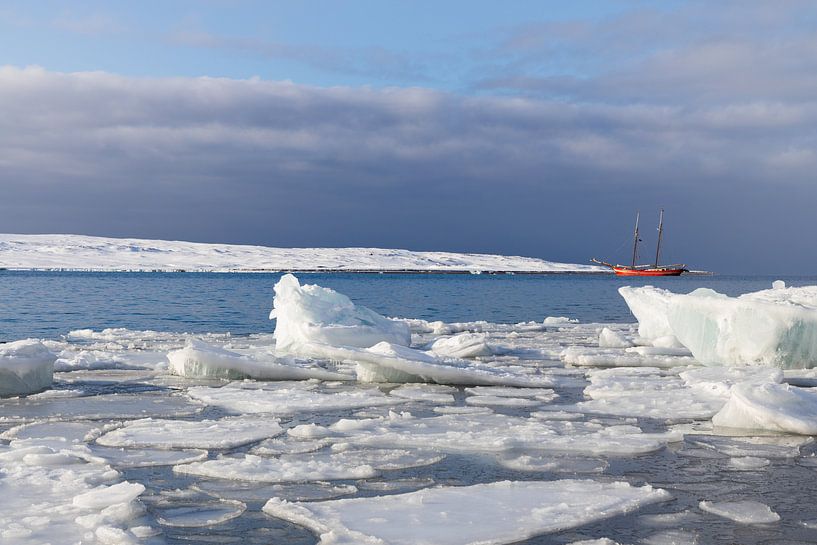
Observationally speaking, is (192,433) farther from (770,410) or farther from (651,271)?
(651,271)

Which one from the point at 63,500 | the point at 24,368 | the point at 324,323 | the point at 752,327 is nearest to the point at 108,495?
the point at 63,500

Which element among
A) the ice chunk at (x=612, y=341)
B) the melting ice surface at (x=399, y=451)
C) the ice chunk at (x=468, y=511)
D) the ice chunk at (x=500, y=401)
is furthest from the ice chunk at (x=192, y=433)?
the ice chunk at (x=612, y=341)

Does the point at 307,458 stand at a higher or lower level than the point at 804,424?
lower

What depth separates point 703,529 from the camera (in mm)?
4875

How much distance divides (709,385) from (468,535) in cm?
686

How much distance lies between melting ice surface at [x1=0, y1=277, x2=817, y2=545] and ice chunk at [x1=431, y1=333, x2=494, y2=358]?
1.91 meters

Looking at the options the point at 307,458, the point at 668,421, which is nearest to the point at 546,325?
the point at 668,421

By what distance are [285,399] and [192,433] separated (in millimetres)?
2384

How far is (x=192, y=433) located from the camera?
7.74m

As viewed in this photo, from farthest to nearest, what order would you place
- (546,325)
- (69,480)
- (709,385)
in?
(546,325) < (709,385) < (69,480)

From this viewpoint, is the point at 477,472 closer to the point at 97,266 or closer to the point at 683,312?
the point at 683,312

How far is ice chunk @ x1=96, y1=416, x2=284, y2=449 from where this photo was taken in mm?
7297

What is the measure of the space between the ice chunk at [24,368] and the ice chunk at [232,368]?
2.09 metres

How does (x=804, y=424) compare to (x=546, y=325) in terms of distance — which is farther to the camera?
(x=546, y=325)
